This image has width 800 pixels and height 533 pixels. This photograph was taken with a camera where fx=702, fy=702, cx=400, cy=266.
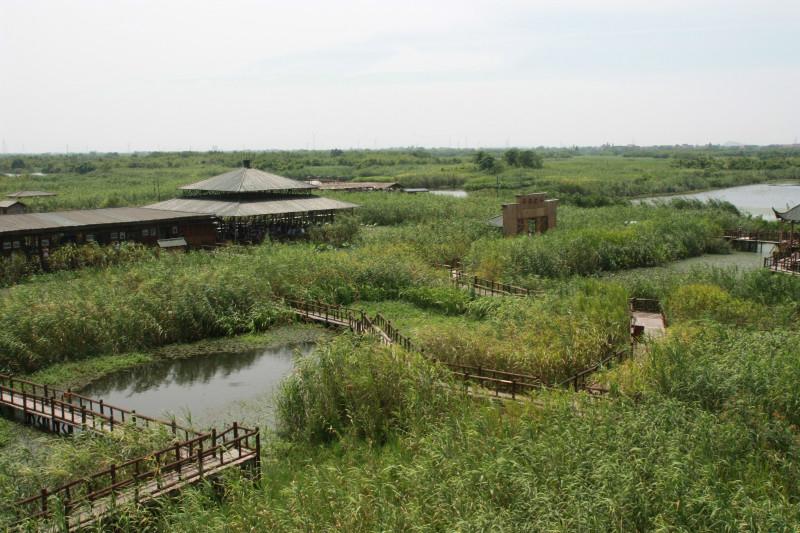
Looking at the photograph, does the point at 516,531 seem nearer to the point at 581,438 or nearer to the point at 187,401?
the point at 581,438

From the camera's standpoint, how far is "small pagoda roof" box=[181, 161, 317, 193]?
4116cm

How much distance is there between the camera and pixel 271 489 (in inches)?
463

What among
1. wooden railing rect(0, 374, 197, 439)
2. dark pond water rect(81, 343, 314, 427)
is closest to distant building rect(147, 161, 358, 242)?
dark pond water rect(81, 343, 314, 427)

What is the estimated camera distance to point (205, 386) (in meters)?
19.0

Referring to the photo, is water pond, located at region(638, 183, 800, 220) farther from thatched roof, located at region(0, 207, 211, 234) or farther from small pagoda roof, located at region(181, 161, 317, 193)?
thatched roof, located at region(0, 207, 211, 234)

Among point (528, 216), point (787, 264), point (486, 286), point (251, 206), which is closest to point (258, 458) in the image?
point (486, 286)

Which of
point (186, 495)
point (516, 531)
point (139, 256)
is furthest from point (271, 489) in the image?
point (139, 256)

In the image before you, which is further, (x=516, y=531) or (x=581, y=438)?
(x=581, y=438)

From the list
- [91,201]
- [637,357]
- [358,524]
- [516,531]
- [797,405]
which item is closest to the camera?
[516,531]

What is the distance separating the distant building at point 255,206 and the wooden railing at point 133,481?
84.3ft

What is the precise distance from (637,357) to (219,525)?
10714 millimetres

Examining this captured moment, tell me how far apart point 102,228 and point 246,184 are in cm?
1096

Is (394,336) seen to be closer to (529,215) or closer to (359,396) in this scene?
(359,396)

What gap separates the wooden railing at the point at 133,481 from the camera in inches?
408
